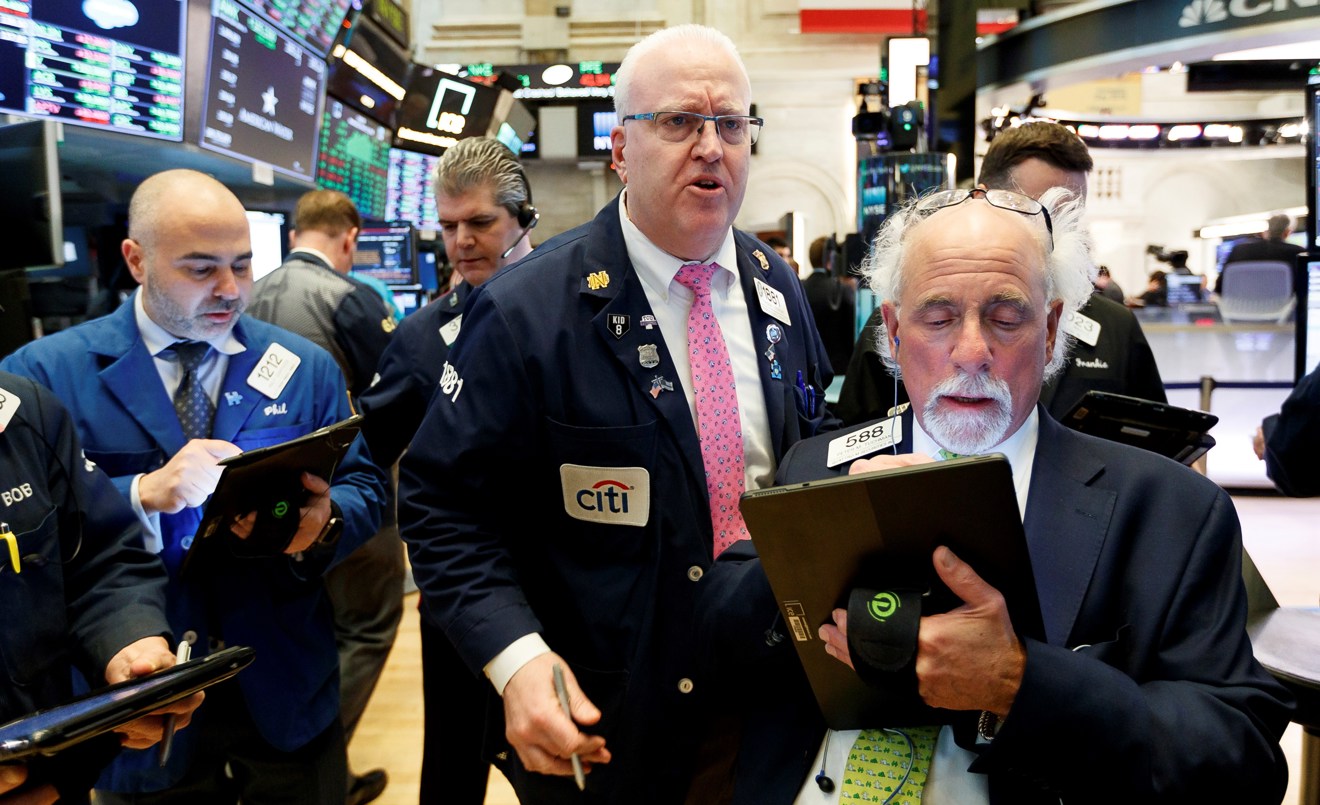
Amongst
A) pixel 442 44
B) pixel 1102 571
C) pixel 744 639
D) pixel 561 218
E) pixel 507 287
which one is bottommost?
pixel 744 639

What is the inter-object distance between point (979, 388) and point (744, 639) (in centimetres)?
52

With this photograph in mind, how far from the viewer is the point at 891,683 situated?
1.17 metres

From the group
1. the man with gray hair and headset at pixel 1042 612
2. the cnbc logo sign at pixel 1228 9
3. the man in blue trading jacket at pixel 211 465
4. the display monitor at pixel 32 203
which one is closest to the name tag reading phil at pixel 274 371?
the man in blue trading jacket at pixel 211 465

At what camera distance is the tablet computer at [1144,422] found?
2.04 m

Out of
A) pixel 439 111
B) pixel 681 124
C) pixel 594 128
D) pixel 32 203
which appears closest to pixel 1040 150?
pixel 681 124

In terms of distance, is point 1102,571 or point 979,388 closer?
point 1102,571

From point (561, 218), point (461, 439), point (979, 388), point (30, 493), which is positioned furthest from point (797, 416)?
point (561, 218)

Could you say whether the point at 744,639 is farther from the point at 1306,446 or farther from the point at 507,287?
the point at 1306,446

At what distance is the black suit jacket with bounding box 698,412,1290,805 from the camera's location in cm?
121

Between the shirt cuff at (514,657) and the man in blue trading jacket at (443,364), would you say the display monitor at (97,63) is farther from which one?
the shirt cuff at (514,657)

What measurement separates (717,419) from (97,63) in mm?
2975

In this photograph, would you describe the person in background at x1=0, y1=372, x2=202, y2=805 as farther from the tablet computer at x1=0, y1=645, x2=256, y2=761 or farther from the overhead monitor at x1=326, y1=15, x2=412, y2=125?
the overhead monitor at x1=326, y1=15, x2=412, y2=125

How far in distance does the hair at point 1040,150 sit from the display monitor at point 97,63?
2.99m

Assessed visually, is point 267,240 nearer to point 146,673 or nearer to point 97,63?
point 97,63
